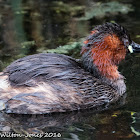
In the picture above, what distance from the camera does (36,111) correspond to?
5.37 meters

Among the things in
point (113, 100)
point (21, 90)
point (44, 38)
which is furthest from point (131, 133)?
point (44, 38)

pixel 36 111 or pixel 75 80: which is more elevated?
pixel 75 80

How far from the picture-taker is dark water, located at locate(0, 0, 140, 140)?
187 inches

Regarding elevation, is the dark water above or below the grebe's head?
below

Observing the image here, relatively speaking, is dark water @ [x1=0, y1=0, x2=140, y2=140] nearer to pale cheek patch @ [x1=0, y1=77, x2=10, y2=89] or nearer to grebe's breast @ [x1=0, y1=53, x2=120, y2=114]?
grebe's breast @ [x1=0, y1=53, x2=120, y2=114]

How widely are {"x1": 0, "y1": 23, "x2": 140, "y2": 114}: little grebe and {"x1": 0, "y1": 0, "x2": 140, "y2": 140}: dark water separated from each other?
20cm

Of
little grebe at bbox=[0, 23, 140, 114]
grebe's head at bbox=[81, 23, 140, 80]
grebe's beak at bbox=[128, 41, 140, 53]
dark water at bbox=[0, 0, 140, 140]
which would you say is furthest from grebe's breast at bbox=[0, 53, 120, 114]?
grebe's beak at bbox=[128, 41, 140, 53]

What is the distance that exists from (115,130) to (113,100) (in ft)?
4.06

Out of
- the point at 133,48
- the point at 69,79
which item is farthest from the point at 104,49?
the point at 69,79

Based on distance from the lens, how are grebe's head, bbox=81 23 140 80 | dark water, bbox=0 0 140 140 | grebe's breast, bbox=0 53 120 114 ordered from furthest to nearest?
grebe's head, bbox=81 23 140 80
grebe's breast, bbox=0 53 120 114
dark water, bbox=0 0 140 140

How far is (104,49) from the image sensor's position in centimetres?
583

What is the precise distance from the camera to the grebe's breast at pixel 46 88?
17.5 ft

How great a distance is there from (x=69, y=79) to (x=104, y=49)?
2.85 ft

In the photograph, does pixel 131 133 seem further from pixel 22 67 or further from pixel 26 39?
pixel 26 39
